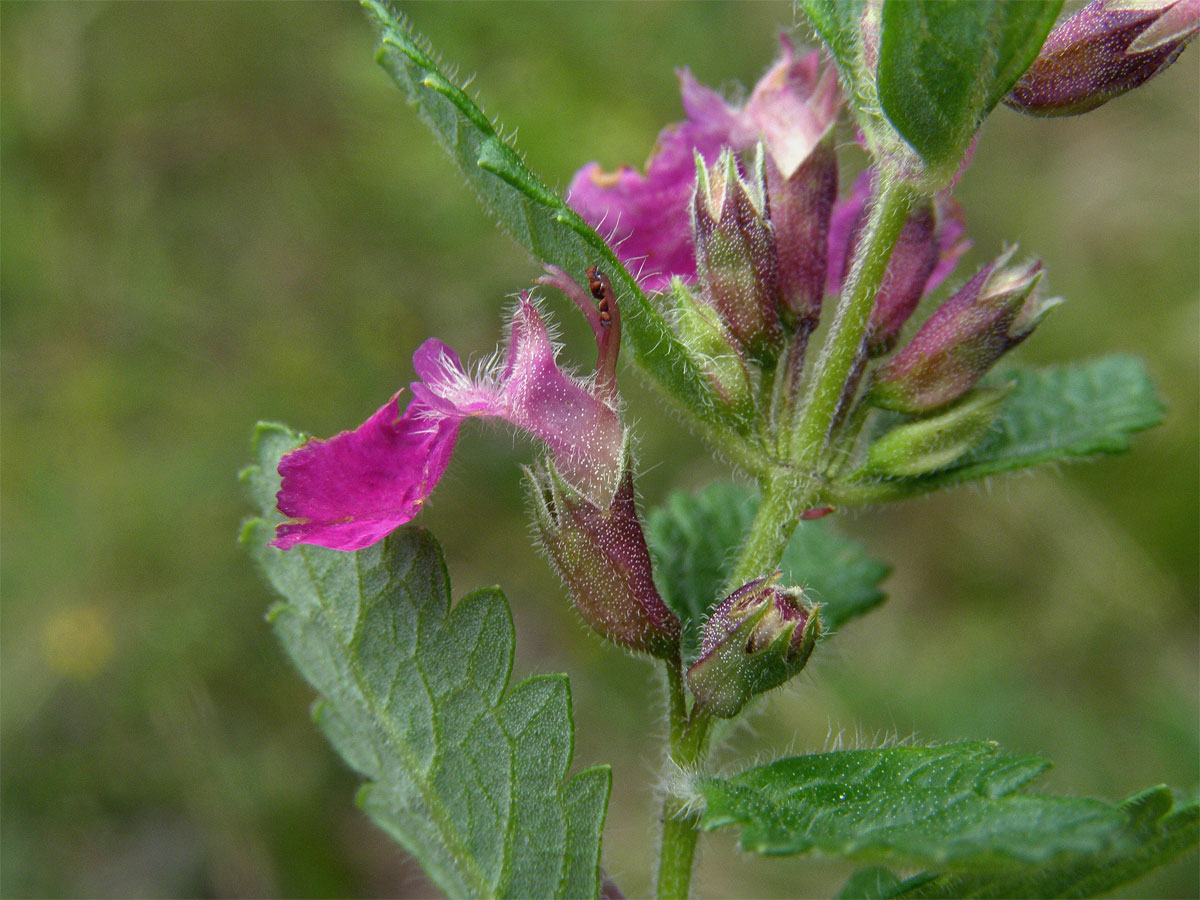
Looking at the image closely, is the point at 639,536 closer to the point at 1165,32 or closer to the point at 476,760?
the point at 476,760

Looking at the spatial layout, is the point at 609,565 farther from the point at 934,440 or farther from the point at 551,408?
the point at 934,440

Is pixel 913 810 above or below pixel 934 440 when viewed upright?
below

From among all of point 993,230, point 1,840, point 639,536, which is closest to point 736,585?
point 639,536

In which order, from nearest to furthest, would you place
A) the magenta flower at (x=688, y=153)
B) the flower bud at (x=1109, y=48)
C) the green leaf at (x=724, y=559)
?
the flower bud at (x=1109, y=48) < the magenta flower at (x=688, y=153) < the green leaf at (x=724, y=559)

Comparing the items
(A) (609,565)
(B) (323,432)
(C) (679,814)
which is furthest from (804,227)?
(B) (323,432)

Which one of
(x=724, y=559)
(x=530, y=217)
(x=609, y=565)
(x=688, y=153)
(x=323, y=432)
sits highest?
(x=323, y=432)

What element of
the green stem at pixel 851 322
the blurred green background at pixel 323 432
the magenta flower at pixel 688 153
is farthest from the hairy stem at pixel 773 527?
the blurred green background at pixel 323 432

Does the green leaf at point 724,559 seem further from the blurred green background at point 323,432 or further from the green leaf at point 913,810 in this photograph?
the blurred green background at point 323,432
